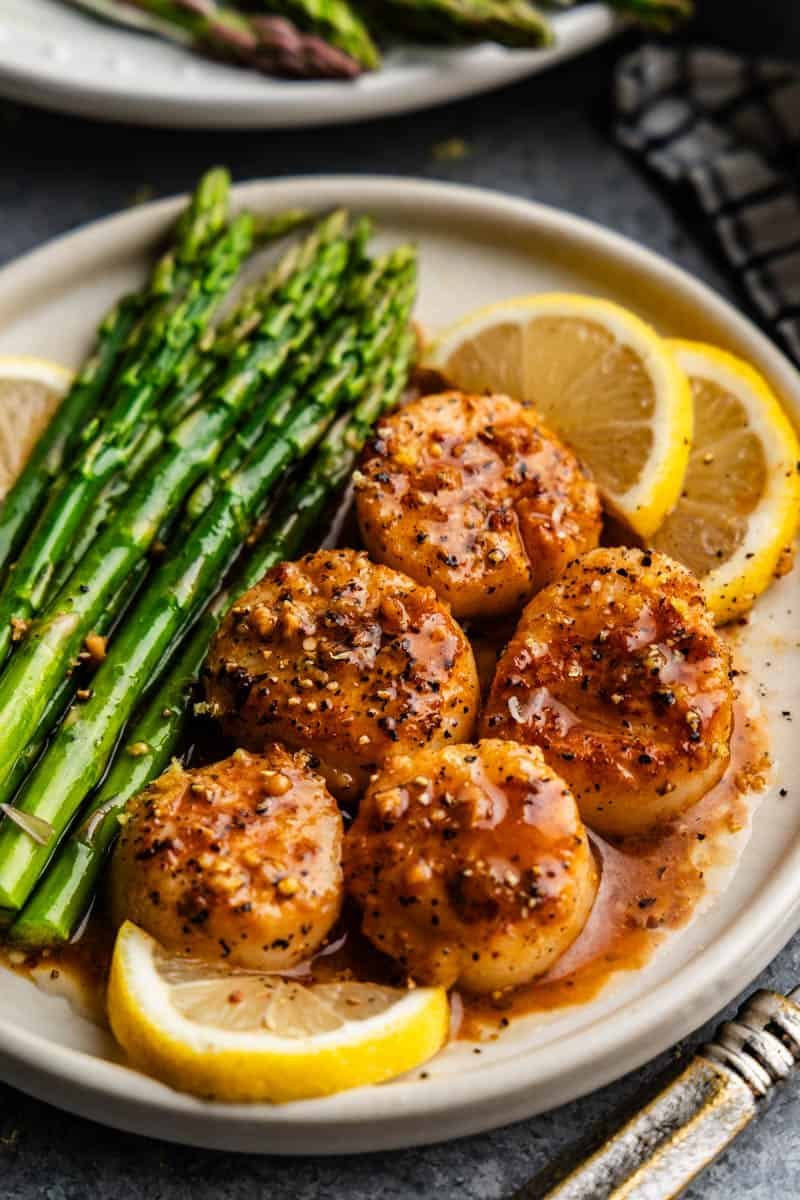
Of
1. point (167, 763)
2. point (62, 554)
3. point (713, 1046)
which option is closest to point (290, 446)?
point (62, 554)

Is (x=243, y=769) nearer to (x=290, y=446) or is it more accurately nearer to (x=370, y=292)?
(x=290, y=446)

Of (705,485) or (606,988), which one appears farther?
(705,485)

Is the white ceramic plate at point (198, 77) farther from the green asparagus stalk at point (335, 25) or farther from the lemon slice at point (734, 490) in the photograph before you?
the lemon slice at point (734, 490)

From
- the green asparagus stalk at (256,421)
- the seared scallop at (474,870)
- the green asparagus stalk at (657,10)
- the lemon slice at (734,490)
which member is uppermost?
the green asparagus stalk at (657,10)

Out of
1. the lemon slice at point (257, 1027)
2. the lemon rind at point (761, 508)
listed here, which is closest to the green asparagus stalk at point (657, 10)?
the lemon rind at point (761, 508)

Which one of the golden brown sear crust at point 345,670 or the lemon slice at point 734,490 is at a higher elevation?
the lemon slice at point 734,490

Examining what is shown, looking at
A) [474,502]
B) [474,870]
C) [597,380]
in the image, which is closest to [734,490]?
[597,380]

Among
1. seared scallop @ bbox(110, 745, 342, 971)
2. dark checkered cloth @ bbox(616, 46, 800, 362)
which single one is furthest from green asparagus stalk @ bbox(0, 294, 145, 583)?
dark checkered cloth @ bbox(616, 46, 800, 362)

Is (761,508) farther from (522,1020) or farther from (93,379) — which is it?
(93,379)
